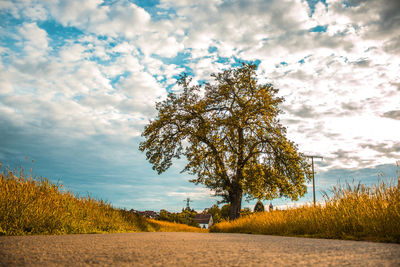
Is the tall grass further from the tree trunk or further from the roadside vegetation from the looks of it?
the tree trunk

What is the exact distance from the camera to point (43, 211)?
7.60 metres

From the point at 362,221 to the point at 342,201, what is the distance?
1439mm

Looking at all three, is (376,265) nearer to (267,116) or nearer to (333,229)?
(333,229)

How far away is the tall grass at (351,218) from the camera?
237 inches

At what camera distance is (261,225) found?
471 inches

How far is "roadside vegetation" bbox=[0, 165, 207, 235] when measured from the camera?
6805 mm

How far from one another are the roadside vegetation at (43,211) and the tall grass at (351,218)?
23.3 feet

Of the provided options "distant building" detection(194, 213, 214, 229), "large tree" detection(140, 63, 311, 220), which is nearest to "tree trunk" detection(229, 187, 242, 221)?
"large tree" detection(140, 63, 311, 220)

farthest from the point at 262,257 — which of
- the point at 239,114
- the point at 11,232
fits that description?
the point at 239,114

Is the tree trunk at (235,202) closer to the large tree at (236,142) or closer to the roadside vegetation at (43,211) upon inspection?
the large tree at (236,142)

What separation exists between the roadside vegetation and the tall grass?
23.3ft

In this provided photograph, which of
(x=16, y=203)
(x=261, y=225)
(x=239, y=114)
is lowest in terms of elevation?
(x=261, y=225)

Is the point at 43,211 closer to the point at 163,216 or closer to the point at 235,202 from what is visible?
the point at 235,202

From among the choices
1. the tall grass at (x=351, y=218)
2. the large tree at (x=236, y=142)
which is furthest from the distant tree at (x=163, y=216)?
the tall grass at (x=351, y=218)
